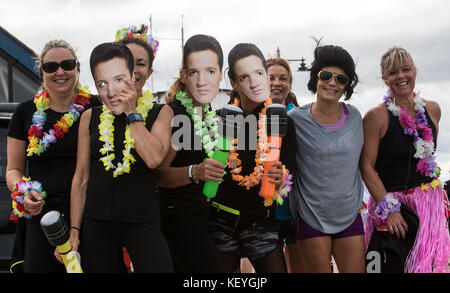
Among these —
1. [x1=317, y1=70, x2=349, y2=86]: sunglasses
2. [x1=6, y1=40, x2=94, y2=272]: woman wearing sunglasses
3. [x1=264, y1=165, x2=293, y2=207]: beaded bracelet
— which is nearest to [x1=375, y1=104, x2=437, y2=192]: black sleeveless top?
[x1=317, y1=70, x2=349, y2=86]: sunglasses

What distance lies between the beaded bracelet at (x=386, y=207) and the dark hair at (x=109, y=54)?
5.48 ft

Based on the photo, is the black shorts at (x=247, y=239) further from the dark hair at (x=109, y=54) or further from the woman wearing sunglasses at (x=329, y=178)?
the dark hair at (x=109, y=54)

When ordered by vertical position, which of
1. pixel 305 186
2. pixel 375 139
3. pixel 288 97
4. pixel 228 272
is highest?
pixel 288 97

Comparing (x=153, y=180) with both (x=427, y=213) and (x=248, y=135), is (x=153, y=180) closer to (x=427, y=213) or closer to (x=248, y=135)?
(x=248, y=135)

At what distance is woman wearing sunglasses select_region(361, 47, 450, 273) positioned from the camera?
3.08 metres

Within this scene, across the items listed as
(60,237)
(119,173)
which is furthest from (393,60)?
(60,237)

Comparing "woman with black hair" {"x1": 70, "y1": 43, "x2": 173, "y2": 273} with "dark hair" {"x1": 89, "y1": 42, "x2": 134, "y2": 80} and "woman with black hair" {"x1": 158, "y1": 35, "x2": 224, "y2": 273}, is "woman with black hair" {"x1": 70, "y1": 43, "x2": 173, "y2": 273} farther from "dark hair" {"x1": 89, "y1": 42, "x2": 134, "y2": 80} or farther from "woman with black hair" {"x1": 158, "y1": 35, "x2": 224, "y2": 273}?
"woman with black hair" {"x1": 158, "y1": 35, "x2": 224, "y2": 273}

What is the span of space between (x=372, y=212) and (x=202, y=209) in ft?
4.13

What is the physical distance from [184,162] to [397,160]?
1.37 metres

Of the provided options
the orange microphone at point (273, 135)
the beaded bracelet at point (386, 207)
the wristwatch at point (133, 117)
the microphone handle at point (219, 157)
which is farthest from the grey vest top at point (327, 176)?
the wristwatch at point (133, 117)

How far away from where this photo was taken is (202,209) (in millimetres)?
2582

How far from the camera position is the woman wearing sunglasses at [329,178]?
9.48 ft
